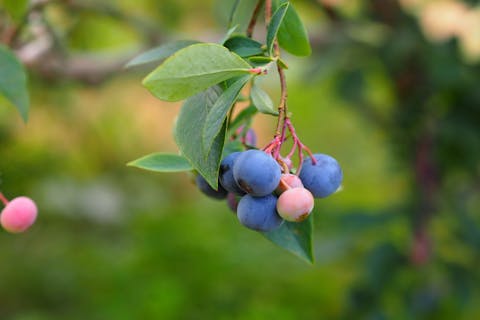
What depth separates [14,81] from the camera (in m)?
0.67

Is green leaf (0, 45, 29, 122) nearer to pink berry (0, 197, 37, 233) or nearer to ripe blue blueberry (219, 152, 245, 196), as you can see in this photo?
pink berry (0, 197, 37, 233)

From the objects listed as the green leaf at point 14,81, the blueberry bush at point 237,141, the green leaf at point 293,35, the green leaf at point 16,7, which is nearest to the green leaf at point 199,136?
the blueberry bush at point 237,141

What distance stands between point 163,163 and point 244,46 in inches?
4.8

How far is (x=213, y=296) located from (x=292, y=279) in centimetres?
29

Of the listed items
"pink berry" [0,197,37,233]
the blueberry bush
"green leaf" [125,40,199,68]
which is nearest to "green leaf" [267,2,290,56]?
the blueberry bush

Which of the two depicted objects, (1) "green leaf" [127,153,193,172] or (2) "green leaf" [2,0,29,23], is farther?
(2) "green leaf" [2,0,29,23]

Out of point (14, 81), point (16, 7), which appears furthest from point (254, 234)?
point (14, 81)

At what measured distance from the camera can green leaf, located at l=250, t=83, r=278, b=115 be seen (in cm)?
55

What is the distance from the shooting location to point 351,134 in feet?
11.3

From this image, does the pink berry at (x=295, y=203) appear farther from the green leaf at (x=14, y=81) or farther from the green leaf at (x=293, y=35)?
the green leaf at (x=14, y=81)

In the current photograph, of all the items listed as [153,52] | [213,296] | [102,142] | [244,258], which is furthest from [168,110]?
[153,52]

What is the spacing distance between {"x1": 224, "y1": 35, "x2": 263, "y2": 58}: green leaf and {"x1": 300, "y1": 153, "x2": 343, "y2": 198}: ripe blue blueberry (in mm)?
106

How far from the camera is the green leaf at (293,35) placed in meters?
0.60

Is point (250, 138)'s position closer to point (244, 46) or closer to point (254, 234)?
point (244, 46)
